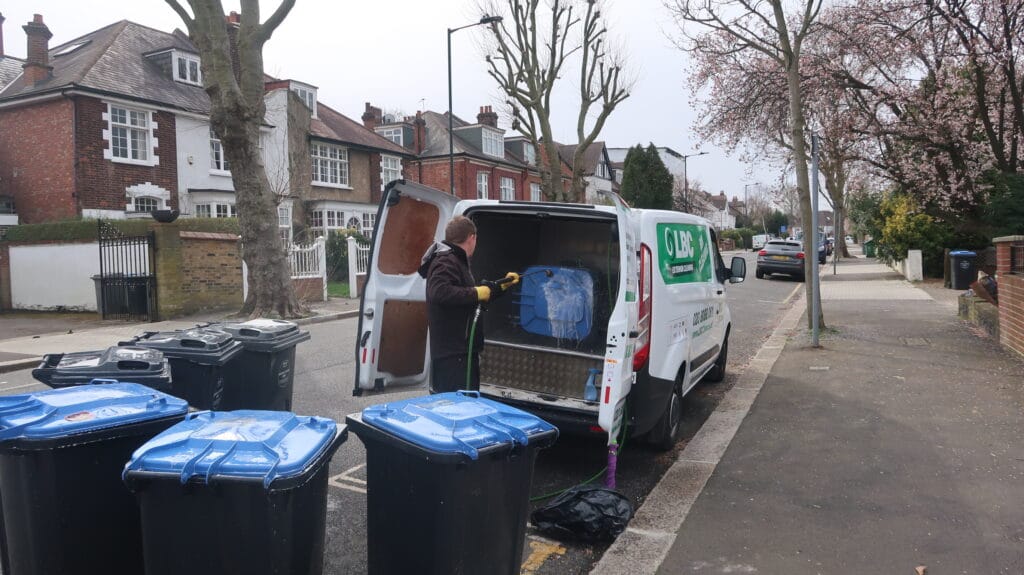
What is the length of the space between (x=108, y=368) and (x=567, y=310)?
334cm

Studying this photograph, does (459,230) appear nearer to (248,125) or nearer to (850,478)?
(850,478)

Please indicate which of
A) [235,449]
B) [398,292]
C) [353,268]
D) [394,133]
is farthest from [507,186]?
[235,449]

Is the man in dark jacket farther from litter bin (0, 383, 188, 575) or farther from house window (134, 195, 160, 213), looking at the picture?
house window (134, 195, 160, 213)

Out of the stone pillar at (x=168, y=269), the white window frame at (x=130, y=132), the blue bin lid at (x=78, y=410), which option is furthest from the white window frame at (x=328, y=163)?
the blue bin lid at (x=78, y=410)

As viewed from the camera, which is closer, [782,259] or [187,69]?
[187,69]

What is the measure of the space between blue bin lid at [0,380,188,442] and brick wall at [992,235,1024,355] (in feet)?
29.4

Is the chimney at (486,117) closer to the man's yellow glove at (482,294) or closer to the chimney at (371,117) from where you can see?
the chimney at (371,117)

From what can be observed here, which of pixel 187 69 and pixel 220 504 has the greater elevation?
pixel 187 69

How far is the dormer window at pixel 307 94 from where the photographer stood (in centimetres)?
3038

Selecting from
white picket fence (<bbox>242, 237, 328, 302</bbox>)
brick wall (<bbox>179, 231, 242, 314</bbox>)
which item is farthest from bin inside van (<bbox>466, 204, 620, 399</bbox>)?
white picket fence (<bbox>242, 237, 328, 302</bbox>)

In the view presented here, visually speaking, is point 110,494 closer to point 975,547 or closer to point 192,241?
point 975,547

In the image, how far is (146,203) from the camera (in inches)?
899

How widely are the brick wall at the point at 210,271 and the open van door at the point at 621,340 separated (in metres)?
13.9

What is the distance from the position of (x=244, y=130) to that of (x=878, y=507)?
44.5ft
